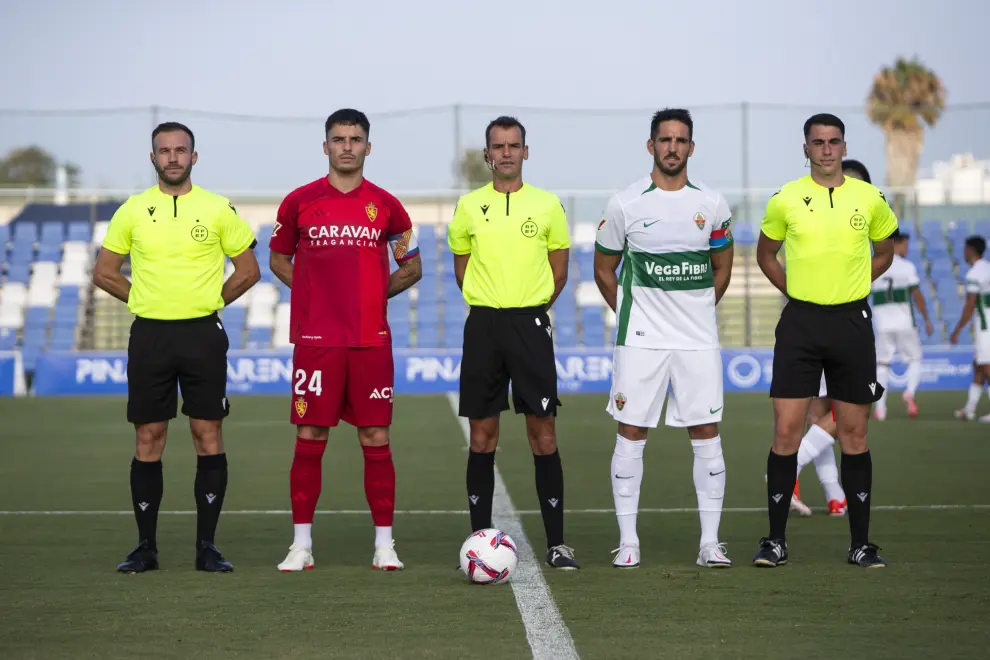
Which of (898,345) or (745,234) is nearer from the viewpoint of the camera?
(898,345)

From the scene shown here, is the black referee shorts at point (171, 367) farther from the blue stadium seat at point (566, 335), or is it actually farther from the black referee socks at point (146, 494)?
the blue stadium seat at point (566, 335)

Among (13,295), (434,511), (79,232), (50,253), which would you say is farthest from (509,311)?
(50,253)

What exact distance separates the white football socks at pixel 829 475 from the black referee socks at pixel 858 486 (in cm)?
168

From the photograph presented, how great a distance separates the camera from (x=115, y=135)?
22406mm

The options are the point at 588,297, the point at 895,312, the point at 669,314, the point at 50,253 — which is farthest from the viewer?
the point at 50,253

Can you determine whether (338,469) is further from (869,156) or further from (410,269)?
(869,156)

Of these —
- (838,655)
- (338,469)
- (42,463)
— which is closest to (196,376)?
(838,655)

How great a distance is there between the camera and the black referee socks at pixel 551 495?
6805mm

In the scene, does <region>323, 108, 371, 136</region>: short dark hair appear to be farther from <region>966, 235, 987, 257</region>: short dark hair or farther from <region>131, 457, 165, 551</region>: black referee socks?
<region>966, 235, 987, 257</region>: short dark hair

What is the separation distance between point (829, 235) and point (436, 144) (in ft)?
52.1

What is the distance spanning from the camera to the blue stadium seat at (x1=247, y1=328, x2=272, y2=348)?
23141 mm

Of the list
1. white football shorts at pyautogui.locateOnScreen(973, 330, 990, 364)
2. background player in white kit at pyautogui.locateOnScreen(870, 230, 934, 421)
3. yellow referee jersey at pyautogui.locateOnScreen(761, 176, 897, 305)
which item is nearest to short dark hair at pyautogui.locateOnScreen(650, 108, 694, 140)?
yellow referee jersey at pyautogui.locateOnScreen(761, 176, 897, 305)

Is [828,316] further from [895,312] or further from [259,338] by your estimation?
[259,338]

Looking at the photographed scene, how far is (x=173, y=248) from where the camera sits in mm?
6664
